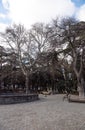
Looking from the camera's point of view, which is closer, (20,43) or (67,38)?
(67,38)

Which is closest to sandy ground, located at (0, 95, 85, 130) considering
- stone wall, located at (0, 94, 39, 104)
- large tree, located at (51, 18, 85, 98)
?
stone wall, located at (0, 94, 39, 104)

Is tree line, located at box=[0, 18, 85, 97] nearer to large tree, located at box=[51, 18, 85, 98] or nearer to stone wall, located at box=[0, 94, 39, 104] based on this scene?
large tree, located at box=[51, 18, 85, 98]

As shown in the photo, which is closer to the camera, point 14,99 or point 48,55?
point 14,99

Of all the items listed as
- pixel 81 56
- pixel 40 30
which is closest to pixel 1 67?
pixel 40 30

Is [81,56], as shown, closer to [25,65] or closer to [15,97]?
[15,97]

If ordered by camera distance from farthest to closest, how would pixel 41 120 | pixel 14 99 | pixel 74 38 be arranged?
1. pixel 74 38
2. pixel 14 99
3. pixel 41 120

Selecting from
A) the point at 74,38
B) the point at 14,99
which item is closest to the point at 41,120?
the point at 14,99

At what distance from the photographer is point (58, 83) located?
4653 cm

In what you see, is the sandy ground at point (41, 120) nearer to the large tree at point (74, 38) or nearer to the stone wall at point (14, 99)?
the stone wall at point (14, 99)

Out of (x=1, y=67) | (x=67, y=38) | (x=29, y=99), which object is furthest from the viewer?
(x=1, y=67)

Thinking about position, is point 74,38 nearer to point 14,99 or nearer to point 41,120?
point 14,99

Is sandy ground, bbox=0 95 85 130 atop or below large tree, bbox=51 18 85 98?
below

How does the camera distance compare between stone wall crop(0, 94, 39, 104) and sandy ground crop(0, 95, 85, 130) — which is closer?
sandy ground crop(0, 95, 85, 130)

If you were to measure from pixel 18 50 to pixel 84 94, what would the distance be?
542 inches
